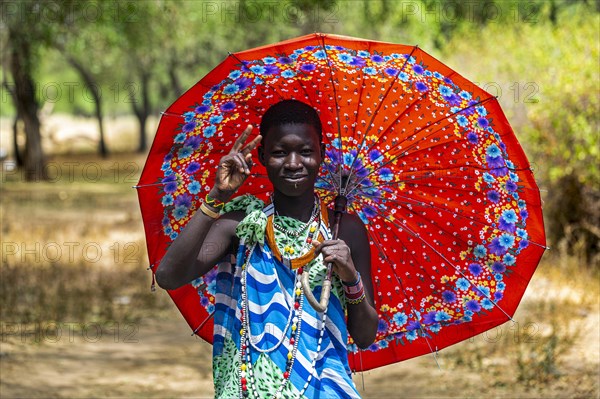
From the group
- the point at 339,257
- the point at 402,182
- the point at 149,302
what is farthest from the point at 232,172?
the point at 149,302

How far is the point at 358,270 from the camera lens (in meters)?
2.99

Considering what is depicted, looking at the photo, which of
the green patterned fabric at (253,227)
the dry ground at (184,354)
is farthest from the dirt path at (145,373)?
the green patterned fabric at (253,227)

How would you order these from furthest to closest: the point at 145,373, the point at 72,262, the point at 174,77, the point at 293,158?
the point at 174,77 → the point at 72,262 → the point at 145,373 → the point at 293,158

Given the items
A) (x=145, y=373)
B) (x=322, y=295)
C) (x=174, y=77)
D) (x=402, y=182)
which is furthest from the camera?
(x=174, y=77)

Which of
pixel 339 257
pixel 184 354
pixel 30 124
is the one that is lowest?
pixel 184 354

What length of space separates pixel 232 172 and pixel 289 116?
299 millimetres

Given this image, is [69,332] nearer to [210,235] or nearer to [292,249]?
[210,235]

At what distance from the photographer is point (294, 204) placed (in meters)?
2.96

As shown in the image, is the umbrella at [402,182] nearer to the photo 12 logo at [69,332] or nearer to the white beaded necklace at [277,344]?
the white beaded necklace at [277,344]

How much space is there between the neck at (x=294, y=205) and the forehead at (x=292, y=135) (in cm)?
19

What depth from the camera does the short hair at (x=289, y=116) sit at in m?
2.91

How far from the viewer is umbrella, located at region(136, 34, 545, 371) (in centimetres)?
331

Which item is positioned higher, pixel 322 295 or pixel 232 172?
pixel 232 172

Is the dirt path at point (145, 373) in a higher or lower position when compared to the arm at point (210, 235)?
lower
